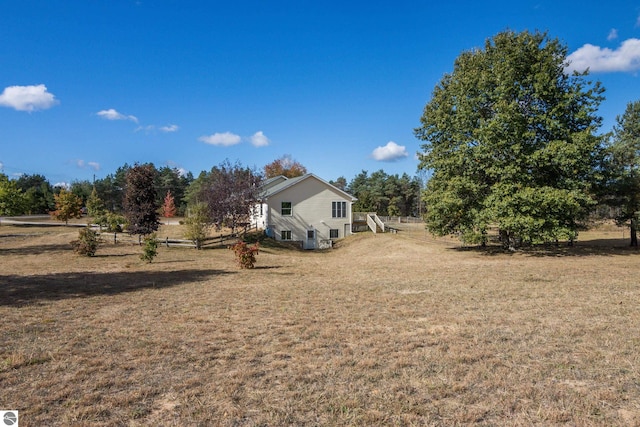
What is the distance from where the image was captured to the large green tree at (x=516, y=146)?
22.5 metres

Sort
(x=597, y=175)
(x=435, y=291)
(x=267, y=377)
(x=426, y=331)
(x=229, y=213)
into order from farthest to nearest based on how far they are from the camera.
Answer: (x=229, y=213), (x=597, y=175), (x=435, y=291), (x=426, y=331), (x=267, y=377)

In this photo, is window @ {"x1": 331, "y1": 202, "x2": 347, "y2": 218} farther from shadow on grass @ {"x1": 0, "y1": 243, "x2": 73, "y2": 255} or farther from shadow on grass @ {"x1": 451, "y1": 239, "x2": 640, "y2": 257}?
shadow on grass @ {"x1": 0, "y1": 243, "x2": 73, "y2": 255}

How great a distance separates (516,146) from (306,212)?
72.8ft

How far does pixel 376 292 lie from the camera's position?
1290 centimetres

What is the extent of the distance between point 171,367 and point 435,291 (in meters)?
9.35

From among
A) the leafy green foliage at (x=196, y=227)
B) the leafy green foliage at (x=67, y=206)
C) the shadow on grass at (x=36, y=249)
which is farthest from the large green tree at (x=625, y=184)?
the leafy green foliage at (x=67, y=206)

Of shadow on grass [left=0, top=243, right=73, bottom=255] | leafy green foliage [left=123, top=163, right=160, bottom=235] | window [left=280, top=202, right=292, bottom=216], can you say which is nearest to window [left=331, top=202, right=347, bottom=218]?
window [left=280, top=202, right=292, bottom=216]

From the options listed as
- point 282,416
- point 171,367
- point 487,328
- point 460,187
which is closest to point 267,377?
point 282,416

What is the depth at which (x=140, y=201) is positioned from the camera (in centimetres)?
3084

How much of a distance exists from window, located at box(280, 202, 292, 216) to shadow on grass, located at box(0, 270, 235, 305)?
67.6ft

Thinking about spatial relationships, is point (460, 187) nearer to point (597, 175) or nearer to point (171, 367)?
point (597, 175)

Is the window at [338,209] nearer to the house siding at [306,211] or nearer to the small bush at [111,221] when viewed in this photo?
the house siding at [306,211]

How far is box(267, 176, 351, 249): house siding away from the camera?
127ft

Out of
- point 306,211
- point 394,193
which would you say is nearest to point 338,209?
point 306,211
